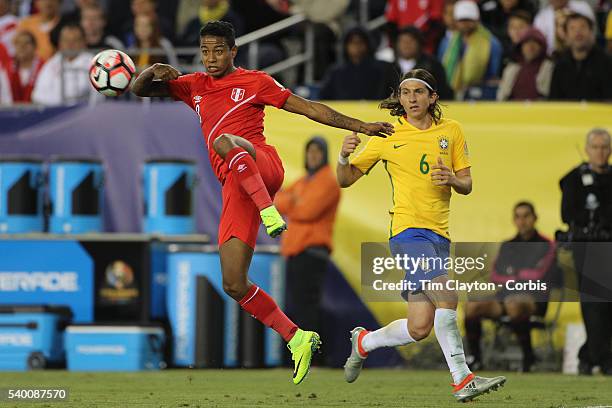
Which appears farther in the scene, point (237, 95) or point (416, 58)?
point (416, 58)

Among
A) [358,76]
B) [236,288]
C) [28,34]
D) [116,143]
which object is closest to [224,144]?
[236,288]

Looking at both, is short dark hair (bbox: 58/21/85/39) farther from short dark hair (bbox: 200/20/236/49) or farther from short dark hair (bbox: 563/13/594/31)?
short dark hair (bbox: 200/20/236/49)

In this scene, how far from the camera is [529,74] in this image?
53.3ft

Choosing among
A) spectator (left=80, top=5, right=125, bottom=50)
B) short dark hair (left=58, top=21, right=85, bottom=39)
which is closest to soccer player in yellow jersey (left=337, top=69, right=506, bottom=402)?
short dark hair (left=58, top=21, right=85, bottom=39)

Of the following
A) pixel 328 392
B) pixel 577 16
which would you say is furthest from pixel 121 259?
pixel 577 16

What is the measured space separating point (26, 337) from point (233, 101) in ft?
17.8

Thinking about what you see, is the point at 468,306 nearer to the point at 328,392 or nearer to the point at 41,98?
the point at 328,392

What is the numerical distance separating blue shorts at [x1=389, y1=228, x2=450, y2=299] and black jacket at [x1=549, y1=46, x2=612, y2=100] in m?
5.58

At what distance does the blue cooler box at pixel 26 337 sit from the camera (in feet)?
50.5

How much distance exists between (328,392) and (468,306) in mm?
3410

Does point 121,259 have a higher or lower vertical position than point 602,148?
lower

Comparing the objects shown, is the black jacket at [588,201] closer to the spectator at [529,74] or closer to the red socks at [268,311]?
the spectator at [529,74]

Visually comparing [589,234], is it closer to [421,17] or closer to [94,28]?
[421,17]

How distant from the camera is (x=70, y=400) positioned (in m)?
10.8
